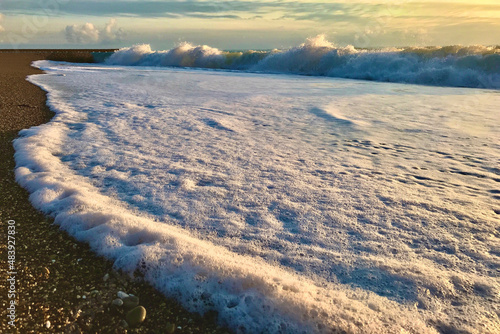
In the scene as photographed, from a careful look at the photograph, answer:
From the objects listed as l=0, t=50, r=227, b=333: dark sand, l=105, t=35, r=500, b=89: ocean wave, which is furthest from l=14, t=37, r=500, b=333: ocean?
l=105, t=35, r=500, b=89: ocean wave

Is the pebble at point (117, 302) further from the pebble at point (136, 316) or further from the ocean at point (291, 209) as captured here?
the ocean at point (291, 209)

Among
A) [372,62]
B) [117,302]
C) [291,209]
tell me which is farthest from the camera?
[372,62]

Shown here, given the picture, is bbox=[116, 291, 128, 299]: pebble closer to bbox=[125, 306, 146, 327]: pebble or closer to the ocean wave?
bbox=[125, 306, 146, 327]: pebble

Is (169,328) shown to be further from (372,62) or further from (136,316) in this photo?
(372,62)

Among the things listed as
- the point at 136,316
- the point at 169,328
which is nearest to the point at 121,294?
the point at 136,316

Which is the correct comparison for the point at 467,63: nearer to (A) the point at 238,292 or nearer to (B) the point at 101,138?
(B) the point at 101,138

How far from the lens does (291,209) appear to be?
105 inches

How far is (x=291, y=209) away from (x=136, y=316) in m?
1.39

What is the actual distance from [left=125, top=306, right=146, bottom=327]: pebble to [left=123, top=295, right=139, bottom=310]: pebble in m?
0.04

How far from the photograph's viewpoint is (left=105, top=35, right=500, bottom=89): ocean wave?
14639 mm

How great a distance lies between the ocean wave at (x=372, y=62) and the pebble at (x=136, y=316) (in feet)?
51.8

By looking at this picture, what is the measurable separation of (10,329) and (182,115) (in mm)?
4874

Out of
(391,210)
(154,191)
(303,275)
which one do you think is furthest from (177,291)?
(391,210)

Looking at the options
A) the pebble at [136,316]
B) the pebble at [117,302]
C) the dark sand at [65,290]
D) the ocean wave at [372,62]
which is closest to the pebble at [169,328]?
the dark sand at [65,290]
